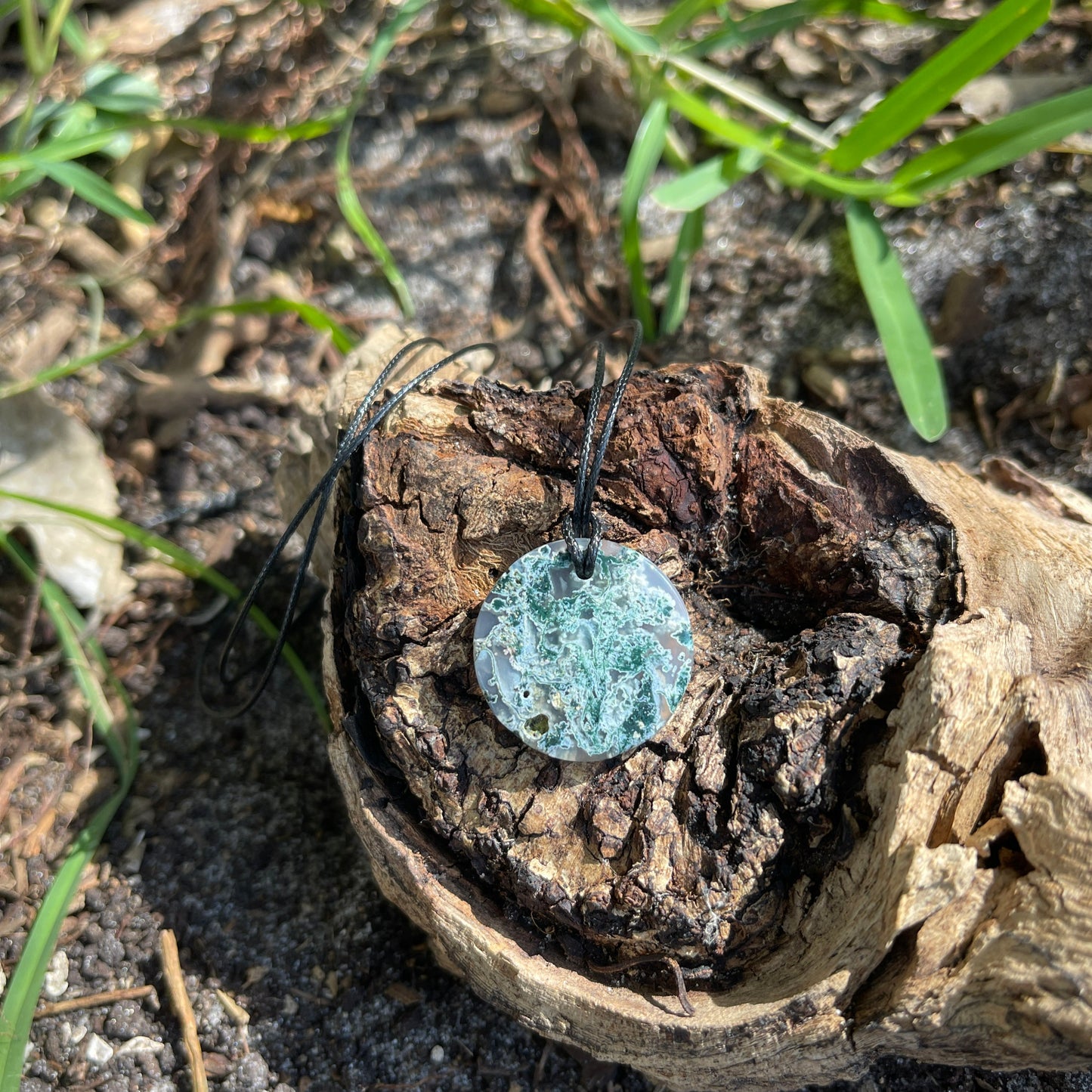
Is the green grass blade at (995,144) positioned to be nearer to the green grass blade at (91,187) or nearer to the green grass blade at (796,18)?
the green grass blade at (796,18)

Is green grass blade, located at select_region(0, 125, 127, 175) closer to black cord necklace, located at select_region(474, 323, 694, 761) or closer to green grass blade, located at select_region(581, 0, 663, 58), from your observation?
green grass blade, located at select_region(581, 0, 663, 58)

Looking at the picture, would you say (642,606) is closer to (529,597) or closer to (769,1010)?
(529,597)

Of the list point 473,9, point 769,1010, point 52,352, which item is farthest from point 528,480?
point 473,9

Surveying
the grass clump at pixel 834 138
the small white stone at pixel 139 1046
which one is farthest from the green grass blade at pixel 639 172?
the small white stone at pixel 139 1046

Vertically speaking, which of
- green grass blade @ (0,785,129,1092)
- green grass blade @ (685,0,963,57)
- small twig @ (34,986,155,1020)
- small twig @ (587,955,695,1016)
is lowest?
small twig @ (34,986,155,1020)

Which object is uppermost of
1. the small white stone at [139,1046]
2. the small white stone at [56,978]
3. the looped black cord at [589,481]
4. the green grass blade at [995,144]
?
the green grass blade at [995,144]

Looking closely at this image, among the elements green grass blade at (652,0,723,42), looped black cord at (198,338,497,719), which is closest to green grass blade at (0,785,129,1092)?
looped black cord at (198,338,497,719)

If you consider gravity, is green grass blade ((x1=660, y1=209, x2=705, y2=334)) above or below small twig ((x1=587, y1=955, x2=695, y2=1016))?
above
